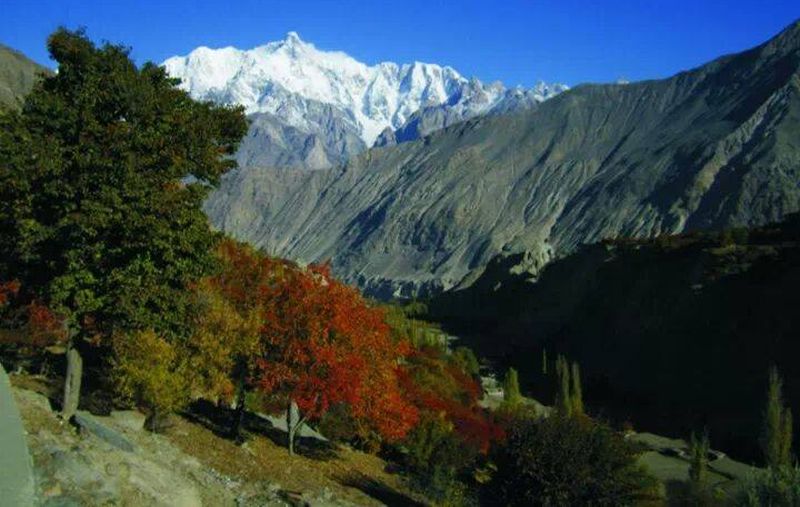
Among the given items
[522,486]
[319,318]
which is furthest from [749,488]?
[319,318]

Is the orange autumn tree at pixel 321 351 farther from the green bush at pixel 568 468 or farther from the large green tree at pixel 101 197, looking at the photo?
the green bush at pixel 568 468

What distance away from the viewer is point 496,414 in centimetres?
5169

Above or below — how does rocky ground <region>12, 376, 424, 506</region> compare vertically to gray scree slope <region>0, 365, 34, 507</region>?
below

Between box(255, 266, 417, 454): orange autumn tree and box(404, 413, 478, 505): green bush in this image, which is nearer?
box(255, 266, 417, 454): orange autumn tree

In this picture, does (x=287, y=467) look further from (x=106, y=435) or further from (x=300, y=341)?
(x=106, y=435)

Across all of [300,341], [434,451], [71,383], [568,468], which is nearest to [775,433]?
[434,451]

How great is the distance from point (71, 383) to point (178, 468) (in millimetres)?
4247

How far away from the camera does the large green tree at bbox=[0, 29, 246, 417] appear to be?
1886 centimetres

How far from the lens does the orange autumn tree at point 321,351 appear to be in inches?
988

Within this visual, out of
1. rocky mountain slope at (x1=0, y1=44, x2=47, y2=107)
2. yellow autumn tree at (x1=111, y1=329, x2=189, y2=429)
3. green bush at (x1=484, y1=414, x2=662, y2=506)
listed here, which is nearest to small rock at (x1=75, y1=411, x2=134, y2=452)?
yellow autumn tree at (x1=111, y1=329, x2=189, y2=429)

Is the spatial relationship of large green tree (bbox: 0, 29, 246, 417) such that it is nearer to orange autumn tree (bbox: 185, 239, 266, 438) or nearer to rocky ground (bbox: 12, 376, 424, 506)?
orange autumn tree (bbox: 185, 239, 266, 438)

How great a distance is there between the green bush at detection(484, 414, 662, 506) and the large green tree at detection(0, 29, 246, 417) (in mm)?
11656

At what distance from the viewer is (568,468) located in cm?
2294

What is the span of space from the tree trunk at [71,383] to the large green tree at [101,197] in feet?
0.11
